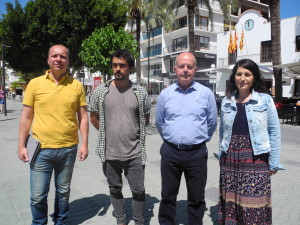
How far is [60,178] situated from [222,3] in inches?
646

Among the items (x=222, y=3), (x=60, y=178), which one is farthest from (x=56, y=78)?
(x=222, y=3)

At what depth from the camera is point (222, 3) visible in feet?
53.5

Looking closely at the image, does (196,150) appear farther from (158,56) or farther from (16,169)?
(158,56)

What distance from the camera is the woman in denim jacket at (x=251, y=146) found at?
246 centimetres

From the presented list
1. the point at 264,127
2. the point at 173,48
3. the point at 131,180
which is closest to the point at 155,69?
the point at 173,48

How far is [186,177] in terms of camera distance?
2756 mm

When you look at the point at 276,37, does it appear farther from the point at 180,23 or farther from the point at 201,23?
the point at 180,23

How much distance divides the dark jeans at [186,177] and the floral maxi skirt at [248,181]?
278mm

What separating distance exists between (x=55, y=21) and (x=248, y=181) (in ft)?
63.2

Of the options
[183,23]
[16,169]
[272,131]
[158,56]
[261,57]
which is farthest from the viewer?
[158,56]

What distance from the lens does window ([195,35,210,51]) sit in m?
36.2

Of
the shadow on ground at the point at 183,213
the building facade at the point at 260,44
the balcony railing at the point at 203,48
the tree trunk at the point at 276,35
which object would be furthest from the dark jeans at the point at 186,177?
the balcony railing at the point at 203,48

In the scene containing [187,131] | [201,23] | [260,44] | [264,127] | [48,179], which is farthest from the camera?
[201,23]

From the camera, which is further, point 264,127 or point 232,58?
point 232,58
